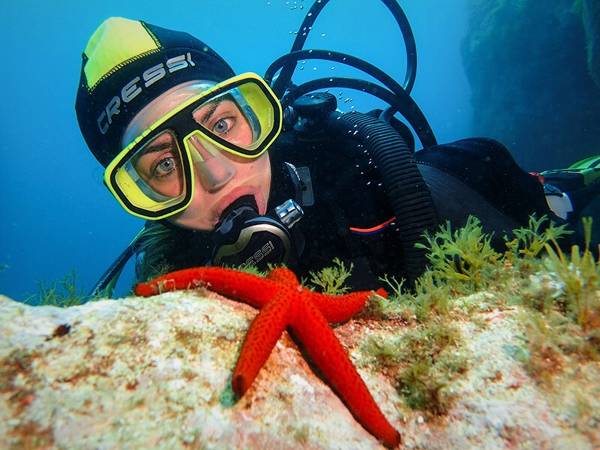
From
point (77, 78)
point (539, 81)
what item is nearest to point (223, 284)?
point (539, 81)

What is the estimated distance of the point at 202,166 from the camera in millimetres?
3469

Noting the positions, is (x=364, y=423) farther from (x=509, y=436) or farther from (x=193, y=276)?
(x=193, y=276)

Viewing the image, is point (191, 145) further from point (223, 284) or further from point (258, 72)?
point (258, 72)

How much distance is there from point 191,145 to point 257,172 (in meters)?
0.70

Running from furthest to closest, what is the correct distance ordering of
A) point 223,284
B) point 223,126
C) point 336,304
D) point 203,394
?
1. point 223,126
2. point 223,284
3. point 336,304
4. point 203,394

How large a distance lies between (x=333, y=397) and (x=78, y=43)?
129646 millimetres

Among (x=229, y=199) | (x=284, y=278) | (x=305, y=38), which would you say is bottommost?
(x=284, y=278)

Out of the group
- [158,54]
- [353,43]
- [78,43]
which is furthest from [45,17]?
[158,54]

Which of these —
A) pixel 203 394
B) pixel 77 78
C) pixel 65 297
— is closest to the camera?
pixel 203 394

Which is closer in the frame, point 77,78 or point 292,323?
point 292,323

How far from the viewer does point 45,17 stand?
84250 millimetres

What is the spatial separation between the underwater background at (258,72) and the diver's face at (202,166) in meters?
21.8

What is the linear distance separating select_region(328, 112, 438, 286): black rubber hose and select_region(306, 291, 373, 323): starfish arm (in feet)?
4.33

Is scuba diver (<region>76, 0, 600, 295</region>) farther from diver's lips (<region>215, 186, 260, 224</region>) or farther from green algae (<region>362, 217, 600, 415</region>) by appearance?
green algae (<region>362, 217, 600, 415</region>)
